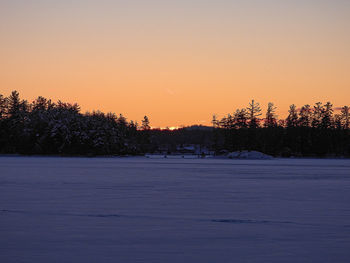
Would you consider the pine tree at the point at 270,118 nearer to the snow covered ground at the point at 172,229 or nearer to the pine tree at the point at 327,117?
the pine tree at the point at 327,117

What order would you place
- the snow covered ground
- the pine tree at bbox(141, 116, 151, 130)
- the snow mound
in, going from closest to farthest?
the snow covered ground < the snow mound < the pine tree at bbox(141, 116, 151, 130)

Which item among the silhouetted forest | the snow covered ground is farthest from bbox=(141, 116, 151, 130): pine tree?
the snow covered ground

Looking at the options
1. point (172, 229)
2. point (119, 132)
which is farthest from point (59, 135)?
point (172, 229)

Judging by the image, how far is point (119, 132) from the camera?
4284 inches

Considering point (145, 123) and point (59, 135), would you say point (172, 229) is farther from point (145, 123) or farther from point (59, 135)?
point (145, 123)

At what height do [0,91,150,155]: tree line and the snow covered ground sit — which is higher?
[0,91,150,155]: tree line

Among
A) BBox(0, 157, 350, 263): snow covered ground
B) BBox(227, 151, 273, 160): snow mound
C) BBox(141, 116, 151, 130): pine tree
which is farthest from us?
BBox(141, 116, 151, 130): pine tree

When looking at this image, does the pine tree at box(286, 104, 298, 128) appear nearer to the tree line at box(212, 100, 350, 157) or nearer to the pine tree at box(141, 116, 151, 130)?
the tree line at box(212, 100, 350, 157)

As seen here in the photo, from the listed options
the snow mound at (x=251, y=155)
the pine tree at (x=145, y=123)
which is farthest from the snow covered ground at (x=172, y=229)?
the pine tree at (x=145, y=123)

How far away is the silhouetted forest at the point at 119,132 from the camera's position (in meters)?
95.4

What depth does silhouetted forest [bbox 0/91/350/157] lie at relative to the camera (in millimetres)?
95375

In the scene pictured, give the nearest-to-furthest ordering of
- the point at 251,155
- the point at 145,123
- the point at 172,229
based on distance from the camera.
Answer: the point at 172,229 < the point at 251,155 < the point at 145,123

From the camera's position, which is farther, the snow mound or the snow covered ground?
the snow mound

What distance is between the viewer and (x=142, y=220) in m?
9.81
